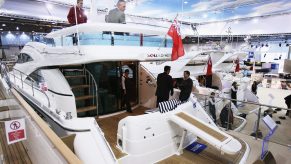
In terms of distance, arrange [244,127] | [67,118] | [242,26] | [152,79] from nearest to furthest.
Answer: [67,118] < [152,79] < [244,127] < [242,26]

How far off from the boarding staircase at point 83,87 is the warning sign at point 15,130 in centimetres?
236

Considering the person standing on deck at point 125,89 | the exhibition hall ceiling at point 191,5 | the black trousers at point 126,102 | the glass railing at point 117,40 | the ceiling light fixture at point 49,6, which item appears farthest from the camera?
the ceiling light fixture at point 49,6

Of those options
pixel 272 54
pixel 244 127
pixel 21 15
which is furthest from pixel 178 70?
pixel 272 54

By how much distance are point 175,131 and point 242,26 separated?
14424mm

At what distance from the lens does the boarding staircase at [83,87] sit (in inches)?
205

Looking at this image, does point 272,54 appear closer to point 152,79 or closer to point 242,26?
point 242,26

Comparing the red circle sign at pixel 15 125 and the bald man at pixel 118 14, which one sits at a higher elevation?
the bald man at pixel 118 14

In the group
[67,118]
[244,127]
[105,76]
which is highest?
[105,76]

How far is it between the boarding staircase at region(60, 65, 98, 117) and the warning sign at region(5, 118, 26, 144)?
7.75 feet

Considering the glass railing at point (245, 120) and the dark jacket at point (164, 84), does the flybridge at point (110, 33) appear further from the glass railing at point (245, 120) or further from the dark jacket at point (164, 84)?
the glass railing at point (245, 120)

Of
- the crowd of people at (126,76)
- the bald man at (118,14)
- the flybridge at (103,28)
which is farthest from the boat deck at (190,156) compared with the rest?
the bald man at (118,14)

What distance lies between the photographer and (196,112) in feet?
17.2

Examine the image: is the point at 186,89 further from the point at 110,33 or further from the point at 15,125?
the point at 15,125

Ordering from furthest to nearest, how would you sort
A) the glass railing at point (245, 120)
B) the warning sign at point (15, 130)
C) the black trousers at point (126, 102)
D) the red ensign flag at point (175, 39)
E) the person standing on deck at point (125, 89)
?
the glass railing at point (245, 120), the black trousers at point (126, 102), the person standing on deck at point (125, 89), the red ensign flag at point (175, 39), the warning sign at point (15, 130)
